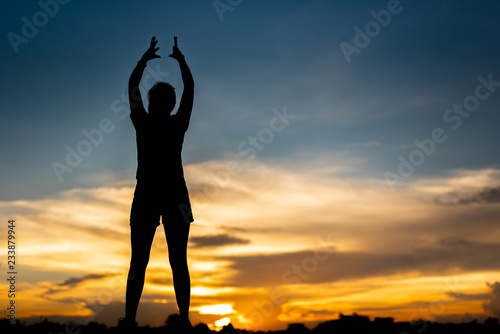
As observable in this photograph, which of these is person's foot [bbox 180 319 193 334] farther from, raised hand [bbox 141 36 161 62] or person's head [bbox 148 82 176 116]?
raised hand [bbox 141 36 161 62]

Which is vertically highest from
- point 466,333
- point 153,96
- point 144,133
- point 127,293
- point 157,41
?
point 157,41

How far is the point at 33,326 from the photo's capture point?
6.83 meters

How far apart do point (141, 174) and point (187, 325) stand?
237 cm

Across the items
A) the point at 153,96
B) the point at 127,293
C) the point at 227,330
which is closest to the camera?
the point at 127,293

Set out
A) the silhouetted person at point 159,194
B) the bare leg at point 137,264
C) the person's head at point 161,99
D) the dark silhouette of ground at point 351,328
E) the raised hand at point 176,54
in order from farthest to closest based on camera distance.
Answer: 1. the dark silhouette of ground at point 351,328
2. the raised hand at point 176,54
3. the person's head at point 161,99
4. the silhouetted person at point 159,194
5. the bare leg at point 137,264

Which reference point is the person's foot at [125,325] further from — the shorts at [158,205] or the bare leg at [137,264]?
the shorts at [158,205]

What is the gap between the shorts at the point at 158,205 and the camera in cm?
582

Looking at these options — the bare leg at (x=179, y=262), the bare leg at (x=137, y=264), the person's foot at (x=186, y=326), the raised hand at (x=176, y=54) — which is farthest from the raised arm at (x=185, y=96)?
the person's foot at (x=186, y=326)

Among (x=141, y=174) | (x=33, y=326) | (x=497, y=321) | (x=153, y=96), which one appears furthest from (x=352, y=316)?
(x=33, y=326)

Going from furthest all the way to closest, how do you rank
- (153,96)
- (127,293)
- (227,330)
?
(227,330) < (153,96) < (127,293)

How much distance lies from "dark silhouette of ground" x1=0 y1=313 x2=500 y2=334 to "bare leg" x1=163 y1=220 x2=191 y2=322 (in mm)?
568

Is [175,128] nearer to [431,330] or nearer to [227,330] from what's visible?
[227,330]

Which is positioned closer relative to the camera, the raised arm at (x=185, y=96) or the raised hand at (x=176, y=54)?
the raised arm at (x=185, y=96)

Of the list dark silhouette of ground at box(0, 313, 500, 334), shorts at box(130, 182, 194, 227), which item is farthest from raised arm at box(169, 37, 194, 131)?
dark silhouette of ground at box(0, 313, 500, 334)
